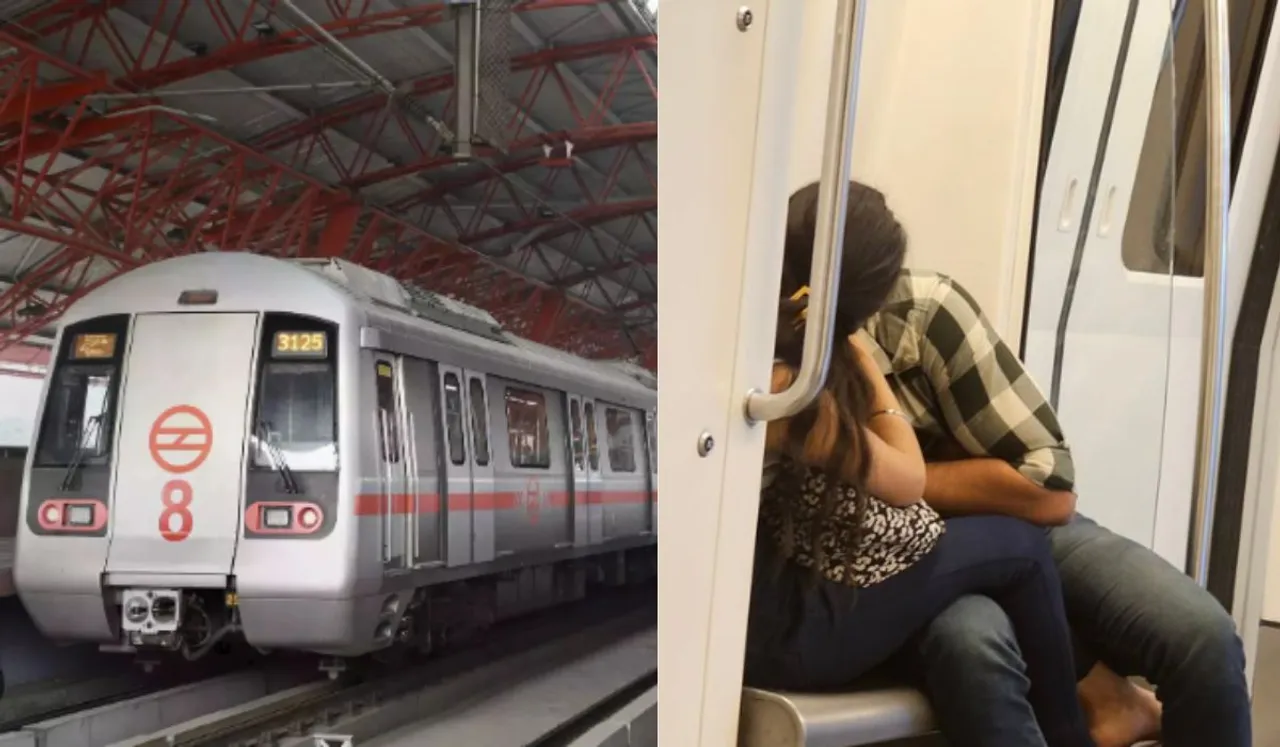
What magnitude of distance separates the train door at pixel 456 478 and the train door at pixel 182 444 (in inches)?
47.7

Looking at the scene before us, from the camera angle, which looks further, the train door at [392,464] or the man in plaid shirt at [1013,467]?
the train door at [392,464]

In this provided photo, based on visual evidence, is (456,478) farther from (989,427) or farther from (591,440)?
(989,427)

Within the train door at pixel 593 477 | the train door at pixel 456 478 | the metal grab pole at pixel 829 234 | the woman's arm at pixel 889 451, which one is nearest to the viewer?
the metal grab pole at pixel 829 234

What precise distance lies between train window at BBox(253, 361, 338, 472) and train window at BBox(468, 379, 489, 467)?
1.27 m

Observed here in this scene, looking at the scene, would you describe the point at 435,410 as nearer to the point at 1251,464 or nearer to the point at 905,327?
the point at 1251,464

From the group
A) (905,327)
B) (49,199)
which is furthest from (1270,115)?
(49,199)

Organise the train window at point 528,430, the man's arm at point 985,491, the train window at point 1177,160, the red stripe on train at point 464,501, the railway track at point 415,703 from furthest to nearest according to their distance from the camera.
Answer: the train window at point 528,430
the red stripe on train at point 464,501
the railway track at point 415,703
the train window at point 1177,160
the man's arm at point 985,491

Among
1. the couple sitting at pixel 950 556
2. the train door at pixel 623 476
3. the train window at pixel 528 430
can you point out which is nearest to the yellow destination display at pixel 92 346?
the train window at pixel 528 430

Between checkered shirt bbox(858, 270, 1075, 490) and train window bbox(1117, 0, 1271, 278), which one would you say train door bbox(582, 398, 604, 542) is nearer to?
train window bbox(1117, 0, 1271, 278)

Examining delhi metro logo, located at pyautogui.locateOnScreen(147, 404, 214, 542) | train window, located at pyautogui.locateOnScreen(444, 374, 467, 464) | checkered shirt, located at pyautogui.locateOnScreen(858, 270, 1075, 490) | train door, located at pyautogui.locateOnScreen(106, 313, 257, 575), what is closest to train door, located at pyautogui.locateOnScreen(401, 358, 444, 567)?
train window, located at pyautogui.locateOnScreen(444, 374, 467, 464)

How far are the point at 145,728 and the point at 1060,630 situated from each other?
560cm

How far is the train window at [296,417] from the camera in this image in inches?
245

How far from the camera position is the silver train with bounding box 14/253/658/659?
20.1 ft

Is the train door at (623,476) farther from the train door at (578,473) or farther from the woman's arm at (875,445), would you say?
the woman's arm at (875,445)
